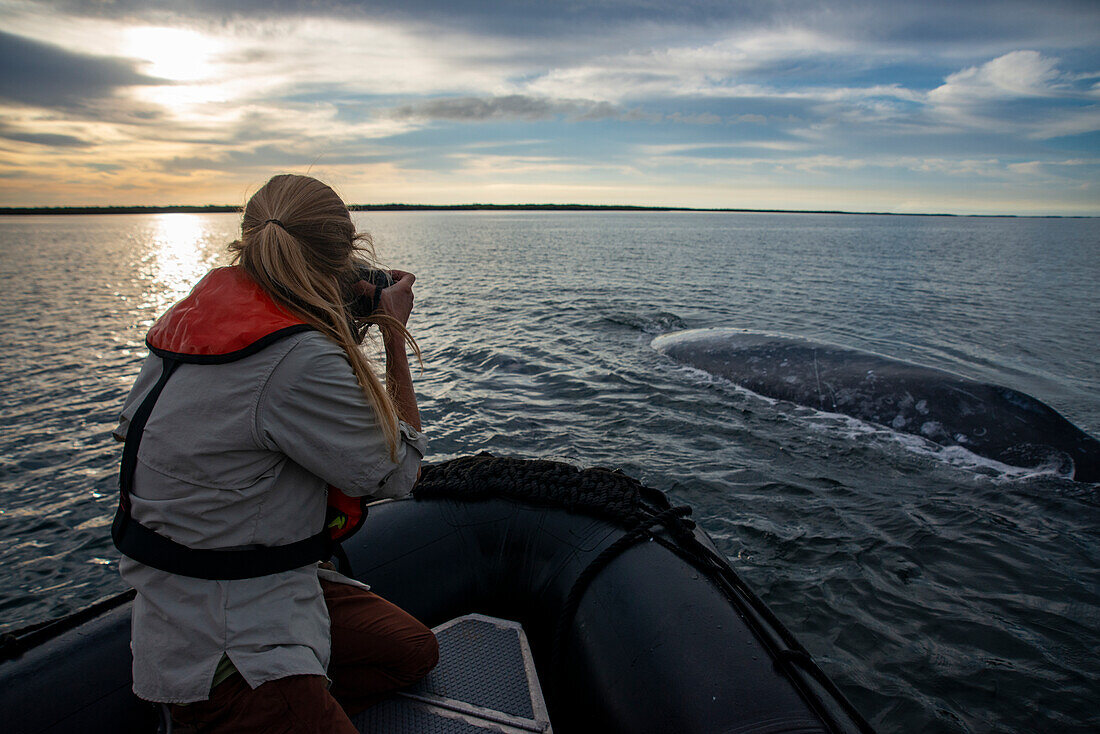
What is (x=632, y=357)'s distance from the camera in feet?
39.4

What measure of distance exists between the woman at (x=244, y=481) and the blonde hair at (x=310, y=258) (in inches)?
0.4

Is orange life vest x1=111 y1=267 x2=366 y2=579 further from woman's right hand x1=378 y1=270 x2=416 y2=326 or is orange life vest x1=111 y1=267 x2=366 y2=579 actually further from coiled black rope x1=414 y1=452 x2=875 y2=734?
coiled black rope x1=414 y1=452 x2=875 y2=734

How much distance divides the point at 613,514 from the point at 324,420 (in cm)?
217

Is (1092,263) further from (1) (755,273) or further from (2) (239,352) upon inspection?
(2) (239,352)

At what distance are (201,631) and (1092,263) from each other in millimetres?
54043

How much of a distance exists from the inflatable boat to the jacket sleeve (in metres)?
1.16

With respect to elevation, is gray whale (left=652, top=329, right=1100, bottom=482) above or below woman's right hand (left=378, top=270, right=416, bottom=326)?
below

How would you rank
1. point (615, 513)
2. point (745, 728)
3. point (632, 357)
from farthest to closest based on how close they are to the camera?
point (632, 357) → point (615, 513) → point (745, 728)

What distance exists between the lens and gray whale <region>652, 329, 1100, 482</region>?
6.82 metres

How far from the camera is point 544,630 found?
365 centimetres

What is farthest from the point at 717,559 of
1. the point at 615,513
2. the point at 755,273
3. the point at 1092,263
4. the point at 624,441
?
the point at 1092,263

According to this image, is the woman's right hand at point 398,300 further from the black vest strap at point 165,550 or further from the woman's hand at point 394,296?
the black vest strap at point 165,550

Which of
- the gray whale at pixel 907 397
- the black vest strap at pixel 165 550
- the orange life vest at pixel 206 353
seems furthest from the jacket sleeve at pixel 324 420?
the gray whale at pixel 907 397

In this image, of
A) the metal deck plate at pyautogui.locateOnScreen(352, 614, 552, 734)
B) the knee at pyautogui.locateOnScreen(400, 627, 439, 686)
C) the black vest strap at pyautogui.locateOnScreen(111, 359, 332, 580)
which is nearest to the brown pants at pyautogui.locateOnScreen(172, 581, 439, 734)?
the knee at pyautogui.locateOnScreen(400, 627, 439, 686)
